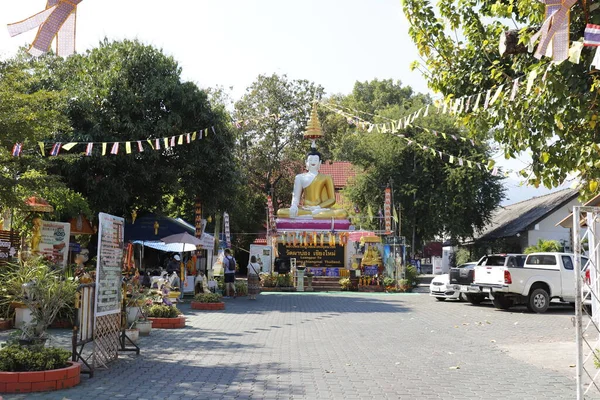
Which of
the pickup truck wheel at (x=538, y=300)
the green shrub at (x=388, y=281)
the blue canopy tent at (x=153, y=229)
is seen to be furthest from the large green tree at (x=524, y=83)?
the green shrub at (x=388, y=281)

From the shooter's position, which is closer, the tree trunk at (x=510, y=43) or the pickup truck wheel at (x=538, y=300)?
the tree trunk at (x=510, y=43)

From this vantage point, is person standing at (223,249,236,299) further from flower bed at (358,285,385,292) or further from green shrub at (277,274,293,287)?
flower bed at (358,285,385,292)

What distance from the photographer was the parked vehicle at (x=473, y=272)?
19.5 m

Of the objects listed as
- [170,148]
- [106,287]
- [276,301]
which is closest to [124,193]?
[170,148]

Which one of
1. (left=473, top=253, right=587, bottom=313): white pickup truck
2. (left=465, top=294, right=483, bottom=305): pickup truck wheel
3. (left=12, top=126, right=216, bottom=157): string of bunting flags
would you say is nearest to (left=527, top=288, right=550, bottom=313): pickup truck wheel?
(left=473, top=253, right=587, bottom=313): white pickup truck

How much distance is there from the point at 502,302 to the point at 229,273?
990 centimetres

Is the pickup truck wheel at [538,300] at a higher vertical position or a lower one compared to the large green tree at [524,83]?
lower

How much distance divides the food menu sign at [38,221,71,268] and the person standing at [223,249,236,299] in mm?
6387

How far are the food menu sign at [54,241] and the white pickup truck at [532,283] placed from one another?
12261mm

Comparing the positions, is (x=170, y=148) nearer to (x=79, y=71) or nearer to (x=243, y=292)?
(x=79, y=71)

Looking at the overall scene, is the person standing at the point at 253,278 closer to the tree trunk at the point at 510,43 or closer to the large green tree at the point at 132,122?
the large green tree at the point at 132,122

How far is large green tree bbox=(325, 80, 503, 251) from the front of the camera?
3553 centimetres

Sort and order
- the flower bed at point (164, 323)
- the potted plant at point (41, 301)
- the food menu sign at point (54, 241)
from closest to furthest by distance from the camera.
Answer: the potted plant at point (41, 301) → the flower bed at point (164, 323) → the food menu sign at point (54, 241)

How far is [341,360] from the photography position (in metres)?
9.79
